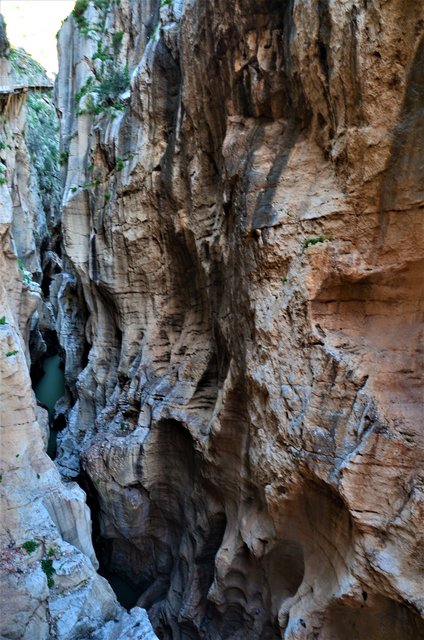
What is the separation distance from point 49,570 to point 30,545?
544 mm

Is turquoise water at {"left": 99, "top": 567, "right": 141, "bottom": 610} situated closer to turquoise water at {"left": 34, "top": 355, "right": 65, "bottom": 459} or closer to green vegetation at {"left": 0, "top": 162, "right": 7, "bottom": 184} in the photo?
turquoise water at {"left": 34, "top": 355, "right": 65, "bottom": 459}

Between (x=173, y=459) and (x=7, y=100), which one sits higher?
(x=7, y=100)

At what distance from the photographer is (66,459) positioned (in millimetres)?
12914

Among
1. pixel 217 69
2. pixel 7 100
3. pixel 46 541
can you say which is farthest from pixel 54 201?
pixel 46 541

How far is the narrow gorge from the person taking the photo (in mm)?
5453

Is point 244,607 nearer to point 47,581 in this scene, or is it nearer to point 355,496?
point 47,581

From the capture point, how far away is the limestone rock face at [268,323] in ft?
17.8

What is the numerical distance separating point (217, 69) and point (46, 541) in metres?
9.26

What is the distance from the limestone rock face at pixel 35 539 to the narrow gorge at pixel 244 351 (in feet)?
0.11

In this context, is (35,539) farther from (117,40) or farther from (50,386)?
(50,386)

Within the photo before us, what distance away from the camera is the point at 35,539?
287 inches

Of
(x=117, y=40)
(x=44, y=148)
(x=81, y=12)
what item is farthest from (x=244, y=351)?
(x=44, y=148)

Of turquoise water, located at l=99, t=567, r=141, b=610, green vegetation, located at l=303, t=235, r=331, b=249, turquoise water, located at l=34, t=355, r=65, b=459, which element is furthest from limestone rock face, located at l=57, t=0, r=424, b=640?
turquoise water, located at l=34, t=355, r=65, b=459

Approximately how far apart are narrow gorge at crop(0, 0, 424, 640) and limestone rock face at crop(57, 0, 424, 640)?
37 millimetres
